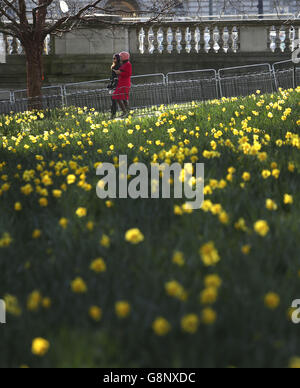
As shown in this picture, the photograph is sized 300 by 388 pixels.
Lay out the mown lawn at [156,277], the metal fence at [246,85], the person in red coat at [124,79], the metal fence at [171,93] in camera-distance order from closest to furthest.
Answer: the mown lawn at [156,277]
the person in red coat at [124,79]
the metal fence at [171,93]
the metal fence at [246,85]

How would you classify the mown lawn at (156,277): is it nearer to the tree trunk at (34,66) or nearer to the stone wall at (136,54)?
the tree trunk at (34,66)

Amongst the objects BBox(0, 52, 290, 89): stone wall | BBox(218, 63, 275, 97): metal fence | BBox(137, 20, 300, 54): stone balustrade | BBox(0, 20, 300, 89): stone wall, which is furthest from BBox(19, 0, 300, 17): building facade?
BBox(218, 63, 275, 97): metal fence

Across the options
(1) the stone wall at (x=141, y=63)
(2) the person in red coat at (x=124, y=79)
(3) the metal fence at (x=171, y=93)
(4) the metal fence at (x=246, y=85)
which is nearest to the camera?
(2) the person in red coat at (x=124, y=79)

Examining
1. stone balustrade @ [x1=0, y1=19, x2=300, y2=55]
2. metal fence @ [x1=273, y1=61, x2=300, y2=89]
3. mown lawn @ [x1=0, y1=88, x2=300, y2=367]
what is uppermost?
stone balustrade @ [x1=0, y1=19, x2=300, y2=55]

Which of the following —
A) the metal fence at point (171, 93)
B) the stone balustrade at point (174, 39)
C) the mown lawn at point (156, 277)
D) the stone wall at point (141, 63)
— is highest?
the stone balustrade at point (174, 39)

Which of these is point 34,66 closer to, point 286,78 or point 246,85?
point 246,85

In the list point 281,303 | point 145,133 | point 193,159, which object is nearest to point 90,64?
point 145,133

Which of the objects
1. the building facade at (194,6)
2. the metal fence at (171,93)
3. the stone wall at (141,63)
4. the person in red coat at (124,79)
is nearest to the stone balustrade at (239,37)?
the stone wall at (141,63)

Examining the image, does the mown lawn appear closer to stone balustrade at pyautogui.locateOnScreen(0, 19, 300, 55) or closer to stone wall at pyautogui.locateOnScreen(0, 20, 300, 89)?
stone wall at pyautogui.locateOnScreen(0, 20, 300, 89)

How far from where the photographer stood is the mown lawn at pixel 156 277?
201 centimetres

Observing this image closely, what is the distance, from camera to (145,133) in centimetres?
738

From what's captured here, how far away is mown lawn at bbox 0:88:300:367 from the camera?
6.60ft

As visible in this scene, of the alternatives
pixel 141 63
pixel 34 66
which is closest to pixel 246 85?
pixel 34 66

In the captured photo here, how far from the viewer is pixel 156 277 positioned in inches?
97.3
